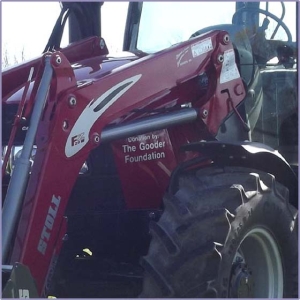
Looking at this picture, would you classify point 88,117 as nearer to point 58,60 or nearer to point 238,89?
point 58,60

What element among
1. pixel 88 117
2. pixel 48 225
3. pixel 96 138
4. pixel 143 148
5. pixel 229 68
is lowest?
pixel 48 225

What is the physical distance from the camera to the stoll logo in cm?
332

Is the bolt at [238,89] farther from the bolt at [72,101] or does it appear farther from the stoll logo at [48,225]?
the stoll logo at [48,225]

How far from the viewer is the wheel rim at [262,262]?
368 cm

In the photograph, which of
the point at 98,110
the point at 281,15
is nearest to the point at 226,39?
the point at 281,15

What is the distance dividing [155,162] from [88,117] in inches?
29.5

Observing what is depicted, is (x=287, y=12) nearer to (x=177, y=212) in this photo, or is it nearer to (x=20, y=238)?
(x=177, y=212)

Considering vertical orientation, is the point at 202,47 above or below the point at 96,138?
above

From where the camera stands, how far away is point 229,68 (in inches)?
164

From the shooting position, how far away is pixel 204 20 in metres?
4.52

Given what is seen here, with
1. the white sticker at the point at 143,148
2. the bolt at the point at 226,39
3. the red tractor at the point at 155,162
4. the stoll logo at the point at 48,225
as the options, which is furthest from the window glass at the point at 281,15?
the stoll logo at the point at 48,225

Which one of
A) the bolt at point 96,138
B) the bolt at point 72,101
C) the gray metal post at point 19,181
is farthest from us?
the bolt at point 96,138

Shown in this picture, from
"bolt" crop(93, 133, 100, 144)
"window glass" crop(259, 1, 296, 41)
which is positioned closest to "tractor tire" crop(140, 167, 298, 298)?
"bolt" crop(93, 133, 100, 144)

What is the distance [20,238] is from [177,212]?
73cm
